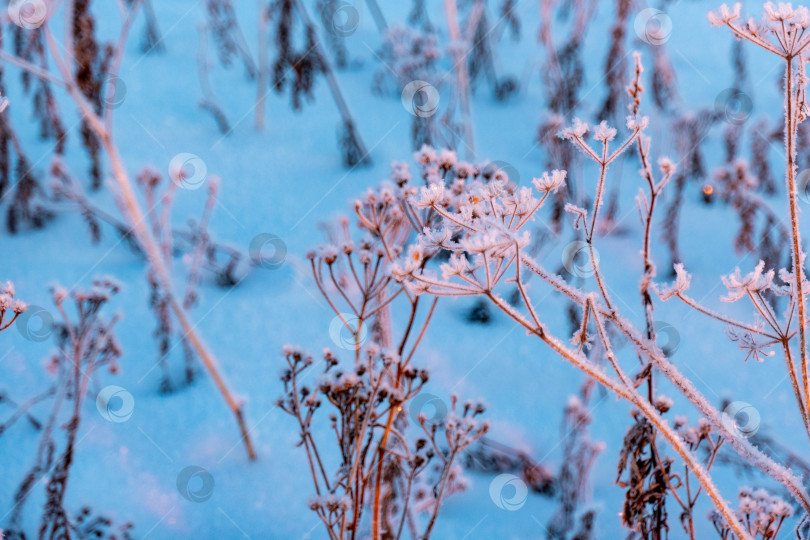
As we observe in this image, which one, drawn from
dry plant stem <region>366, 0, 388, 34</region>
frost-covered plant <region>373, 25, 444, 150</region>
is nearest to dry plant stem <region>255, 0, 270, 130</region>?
frost-covered plant <region>373, 25, 444, 150</region>

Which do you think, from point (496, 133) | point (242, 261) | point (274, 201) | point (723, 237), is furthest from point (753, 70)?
point (242, 261)

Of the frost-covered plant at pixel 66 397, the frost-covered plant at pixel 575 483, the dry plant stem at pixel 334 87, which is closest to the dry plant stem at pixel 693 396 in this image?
the frost-covered plant at pixel 575 483

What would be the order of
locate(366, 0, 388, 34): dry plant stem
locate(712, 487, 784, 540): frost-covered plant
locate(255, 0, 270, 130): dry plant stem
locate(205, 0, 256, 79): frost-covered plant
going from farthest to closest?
locate(366, 0, 388, 34): dry plant stem, locate(205, 0, 256, 79): frost-covered plant, locate(255, 0, 270, 130): dry plant stem, locate(712, 487, 784, 540): frost-covered plant

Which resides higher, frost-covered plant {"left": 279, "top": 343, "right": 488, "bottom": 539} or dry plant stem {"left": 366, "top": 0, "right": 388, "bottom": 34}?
dry plant stem {"left": 366, "top": 0, "right": 388, "bottom": 34}

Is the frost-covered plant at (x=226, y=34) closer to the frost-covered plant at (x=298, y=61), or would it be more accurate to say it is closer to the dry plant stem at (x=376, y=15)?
the frost-covered plant at (x=298, y=61)

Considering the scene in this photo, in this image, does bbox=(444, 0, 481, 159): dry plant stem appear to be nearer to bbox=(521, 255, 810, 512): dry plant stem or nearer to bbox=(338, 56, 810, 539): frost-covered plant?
bbox=(338, 56, 810, 539): frost-covered plant

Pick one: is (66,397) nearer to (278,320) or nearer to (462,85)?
(278,320)

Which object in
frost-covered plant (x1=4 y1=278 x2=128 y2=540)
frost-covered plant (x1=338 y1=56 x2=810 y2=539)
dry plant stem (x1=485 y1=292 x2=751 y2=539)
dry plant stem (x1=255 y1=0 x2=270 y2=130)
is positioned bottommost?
frost-covered plant (x1=4 y1=278 x2=128 y2=540)

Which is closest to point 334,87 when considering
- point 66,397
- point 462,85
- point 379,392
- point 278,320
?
point 462,85

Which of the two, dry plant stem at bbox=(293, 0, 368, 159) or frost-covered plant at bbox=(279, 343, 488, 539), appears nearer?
frost-covered plant at bbox=(279, 343, 488, 539)
